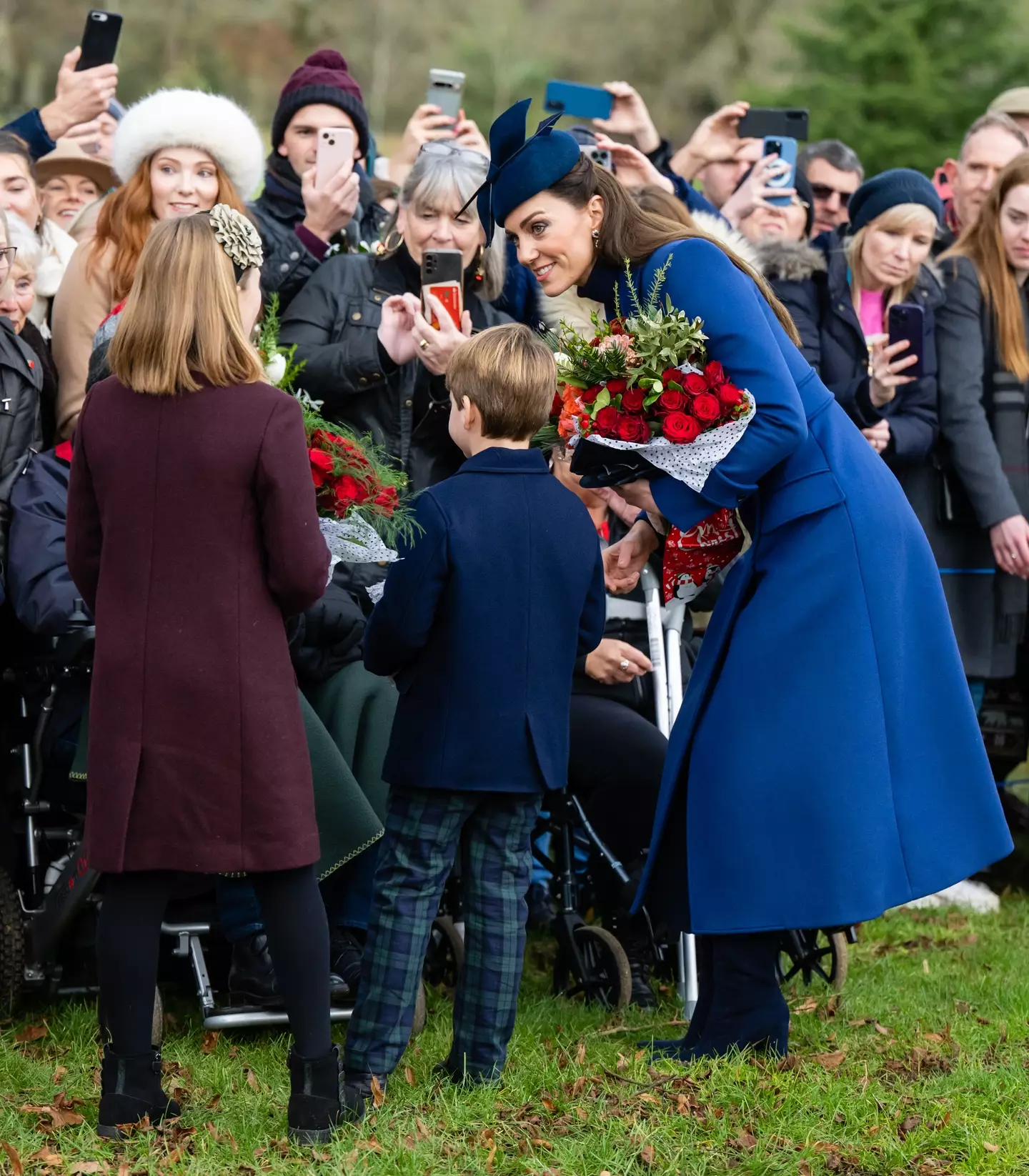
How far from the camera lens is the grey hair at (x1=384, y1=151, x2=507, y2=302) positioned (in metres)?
5.20

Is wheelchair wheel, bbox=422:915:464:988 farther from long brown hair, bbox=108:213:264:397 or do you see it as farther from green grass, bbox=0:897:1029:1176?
long brown hair, bbox=108:213:264:397

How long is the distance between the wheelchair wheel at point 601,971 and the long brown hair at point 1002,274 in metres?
3.08

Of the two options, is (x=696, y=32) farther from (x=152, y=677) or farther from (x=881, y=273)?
(x=152, y=677)

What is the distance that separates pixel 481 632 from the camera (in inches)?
153

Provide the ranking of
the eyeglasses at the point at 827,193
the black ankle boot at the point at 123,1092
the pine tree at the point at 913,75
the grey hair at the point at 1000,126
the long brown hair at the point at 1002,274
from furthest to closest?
1. the pine tree at the point at 913,75
2. the eyeglasses at the point at 827,193
3. the grey hair at the point at 1000,126
4. the long brown hair at the point at 1002,274
5. the black ankle boot at the point at 123,1092

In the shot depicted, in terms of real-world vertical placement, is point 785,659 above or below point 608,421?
below

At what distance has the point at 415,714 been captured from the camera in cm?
392

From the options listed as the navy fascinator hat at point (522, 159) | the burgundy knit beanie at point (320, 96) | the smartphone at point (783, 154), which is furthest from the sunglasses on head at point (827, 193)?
the navy fascinator hat at point (522, 159)

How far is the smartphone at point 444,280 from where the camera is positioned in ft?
16.4

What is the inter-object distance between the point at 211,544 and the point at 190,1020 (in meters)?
1.83

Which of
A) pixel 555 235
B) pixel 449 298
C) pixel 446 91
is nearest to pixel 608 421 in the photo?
pixel 555 235

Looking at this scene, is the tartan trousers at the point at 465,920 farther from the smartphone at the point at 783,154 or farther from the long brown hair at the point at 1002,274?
the smartphone at the point at 783,154

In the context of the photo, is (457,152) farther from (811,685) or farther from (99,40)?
(811,685)

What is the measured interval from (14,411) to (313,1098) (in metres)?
2.14
